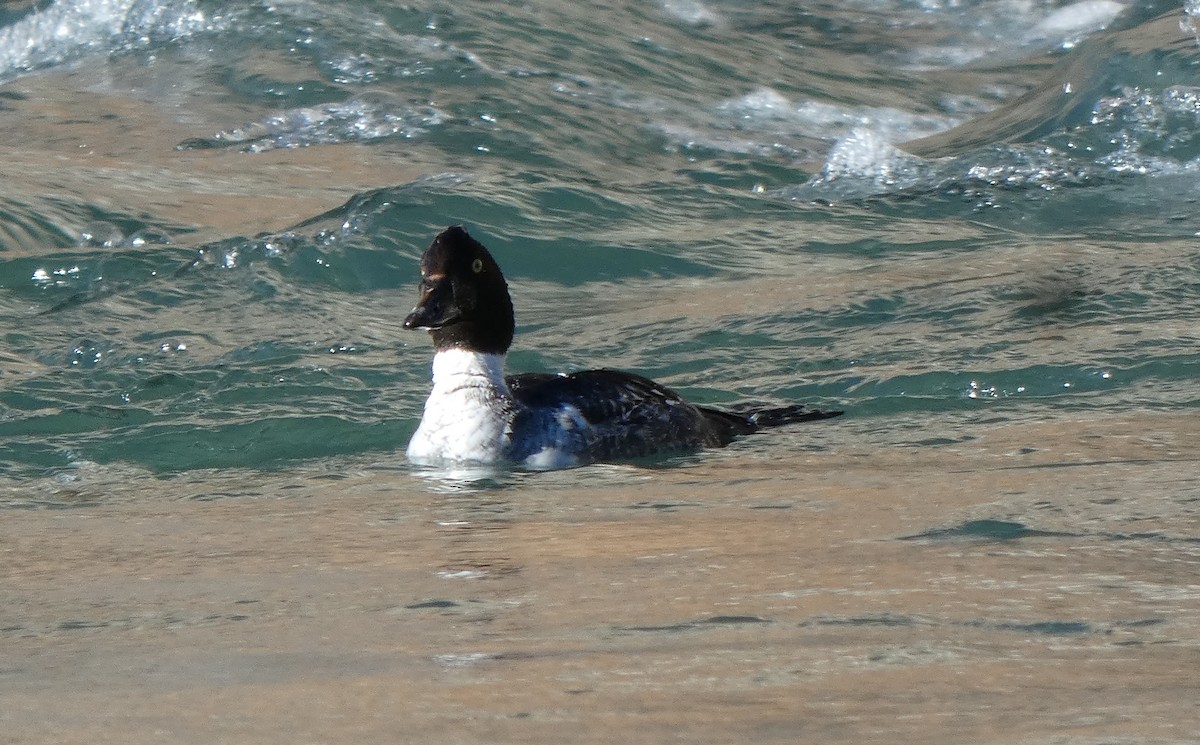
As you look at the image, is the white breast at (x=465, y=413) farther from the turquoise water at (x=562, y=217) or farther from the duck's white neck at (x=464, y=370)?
the turquoise water at (x=562, y=217)

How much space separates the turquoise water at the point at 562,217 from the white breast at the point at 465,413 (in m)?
0.32

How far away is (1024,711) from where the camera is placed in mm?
3248

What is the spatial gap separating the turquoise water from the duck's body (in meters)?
0.37

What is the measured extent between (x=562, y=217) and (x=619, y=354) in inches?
131

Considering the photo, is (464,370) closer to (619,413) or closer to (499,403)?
(499,403)

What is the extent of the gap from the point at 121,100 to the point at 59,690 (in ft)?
46.7

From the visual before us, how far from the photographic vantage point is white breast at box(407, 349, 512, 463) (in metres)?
7.66

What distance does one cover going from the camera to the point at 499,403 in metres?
7.84

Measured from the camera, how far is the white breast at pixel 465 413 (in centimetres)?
766

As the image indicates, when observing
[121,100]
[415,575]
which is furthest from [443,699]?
[121,100]

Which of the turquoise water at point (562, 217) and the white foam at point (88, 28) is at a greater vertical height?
the white foam at point (88, 28)

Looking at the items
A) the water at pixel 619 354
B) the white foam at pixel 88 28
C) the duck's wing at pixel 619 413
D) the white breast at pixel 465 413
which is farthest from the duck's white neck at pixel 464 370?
the white foam at pixel 88 28

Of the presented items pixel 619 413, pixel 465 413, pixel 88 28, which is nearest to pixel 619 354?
pixel 619 413

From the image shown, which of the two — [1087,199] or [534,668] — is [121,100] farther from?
[534,668]
